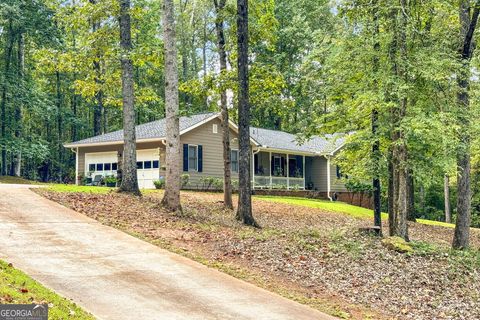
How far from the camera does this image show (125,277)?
8078 mm

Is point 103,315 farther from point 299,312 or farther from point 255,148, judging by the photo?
point 255,148

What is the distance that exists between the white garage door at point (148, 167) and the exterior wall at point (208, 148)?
5.40 ft

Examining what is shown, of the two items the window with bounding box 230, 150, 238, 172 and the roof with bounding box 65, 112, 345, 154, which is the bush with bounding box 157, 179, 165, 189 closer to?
the roof with bounding box 65, 112, 345, 154

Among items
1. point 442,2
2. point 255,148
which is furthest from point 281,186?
point 442,2

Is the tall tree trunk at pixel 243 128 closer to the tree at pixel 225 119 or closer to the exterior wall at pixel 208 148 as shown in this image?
the tree at pixel 225 119

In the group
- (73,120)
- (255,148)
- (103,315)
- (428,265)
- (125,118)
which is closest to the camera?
(103,315)

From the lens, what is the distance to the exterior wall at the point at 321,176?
3425 centimetres

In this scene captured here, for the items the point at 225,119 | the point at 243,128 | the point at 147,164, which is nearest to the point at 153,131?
the point at 147,164

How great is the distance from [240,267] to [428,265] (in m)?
4.35

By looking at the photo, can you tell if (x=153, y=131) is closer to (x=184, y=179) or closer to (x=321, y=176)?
(x=184, y=179)

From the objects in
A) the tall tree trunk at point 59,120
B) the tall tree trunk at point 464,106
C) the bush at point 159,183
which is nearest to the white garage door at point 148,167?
the bush at point 159,183

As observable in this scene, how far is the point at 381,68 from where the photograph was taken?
13.0 m

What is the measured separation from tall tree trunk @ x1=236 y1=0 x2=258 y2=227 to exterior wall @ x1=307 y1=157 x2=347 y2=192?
20385 mm

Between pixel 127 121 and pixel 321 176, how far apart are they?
19.9 m
